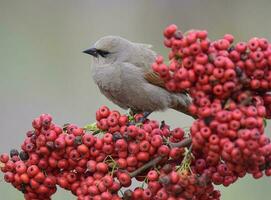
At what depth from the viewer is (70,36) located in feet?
29.6

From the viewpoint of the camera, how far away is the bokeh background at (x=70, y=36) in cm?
799

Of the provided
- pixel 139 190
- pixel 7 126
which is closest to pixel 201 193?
pixel 139 190

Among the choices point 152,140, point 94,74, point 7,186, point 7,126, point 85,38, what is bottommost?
point 152,140

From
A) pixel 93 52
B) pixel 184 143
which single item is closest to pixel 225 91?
pixel 184 143

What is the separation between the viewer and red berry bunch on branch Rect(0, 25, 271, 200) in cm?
317

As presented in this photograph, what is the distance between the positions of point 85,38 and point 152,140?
549cm

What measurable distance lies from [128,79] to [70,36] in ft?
11.8

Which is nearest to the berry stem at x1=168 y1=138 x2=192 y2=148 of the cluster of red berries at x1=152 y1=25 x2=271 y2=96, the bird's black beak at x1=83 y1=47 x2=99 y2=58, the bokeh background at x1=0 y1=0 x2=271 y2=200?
the cluster of red berries at x1=152 y1=25 x2=271 y2=96

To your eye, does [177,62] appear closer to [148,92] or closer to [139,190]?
[139,190]

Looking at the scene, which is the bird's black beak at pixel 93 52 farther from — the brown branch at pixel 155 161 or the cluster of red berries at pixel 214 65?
the cluster of red berries at pixel 214 65

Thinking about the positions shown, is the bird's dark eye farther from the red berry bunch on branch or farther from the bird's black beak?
the red berry bunch on branch

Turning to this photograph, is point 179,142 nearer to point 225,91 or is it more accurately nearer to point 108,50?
point 225,91

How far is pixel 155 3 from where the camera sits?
9.23 m

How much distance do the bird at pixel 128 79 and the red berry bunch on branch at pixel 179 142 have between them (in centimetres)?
171
